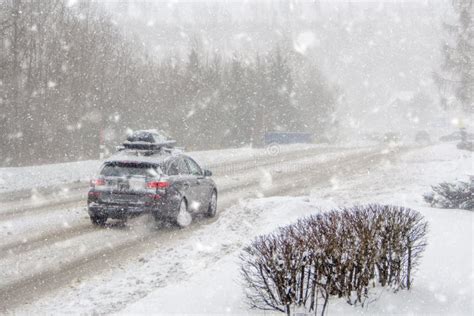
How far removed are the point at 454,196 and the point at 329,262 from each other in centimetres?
739

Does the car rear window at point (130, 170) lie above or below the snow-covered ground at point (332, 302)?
above

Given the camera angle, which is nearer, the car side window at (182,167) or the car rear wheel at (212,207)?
the car side window at (182,167)

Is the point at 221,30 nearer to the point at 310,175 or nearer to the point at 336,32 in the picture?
the point at 336,32

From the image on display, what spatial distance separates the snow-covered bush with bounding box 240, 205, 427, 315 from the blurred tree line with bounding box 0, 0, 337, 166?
21200 mm

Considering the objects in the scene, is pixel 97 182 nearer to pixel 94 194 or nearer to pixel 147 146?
pixel 94 194

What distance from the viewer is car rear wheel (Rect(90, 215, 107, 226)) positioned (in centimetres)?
1120

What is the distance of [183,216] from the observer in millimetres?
11570

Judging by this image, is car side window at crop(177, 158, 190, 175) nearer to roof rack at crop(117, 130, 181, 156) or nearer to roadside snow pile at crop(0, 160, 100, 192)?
roof rack at crop(117, 130, 181, 156)

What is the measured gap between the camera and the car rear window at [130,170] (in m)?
10.9

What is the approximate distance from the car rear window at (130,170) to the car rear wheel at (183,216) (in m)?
1.06

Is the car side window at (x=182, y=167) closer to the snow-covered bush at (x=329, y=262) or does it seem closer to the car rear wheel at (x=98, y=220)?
the car rear wheel at (x=98, y=220)

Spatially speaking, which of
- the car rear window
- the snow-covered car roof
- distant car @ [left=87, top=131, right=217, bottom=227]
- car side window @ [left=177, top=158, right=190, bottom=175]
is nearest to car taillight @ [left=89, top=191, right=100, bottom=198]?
distant car @ [left=87, top=131, right=217, bottom=227]

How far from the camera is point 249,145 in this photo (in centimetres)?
4928

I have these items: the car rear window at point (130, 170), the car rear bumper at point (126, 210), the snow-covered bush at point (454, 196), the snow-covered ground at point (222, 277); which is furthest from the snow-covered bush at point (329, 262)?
the snow-covered bush at point (454, 196)
